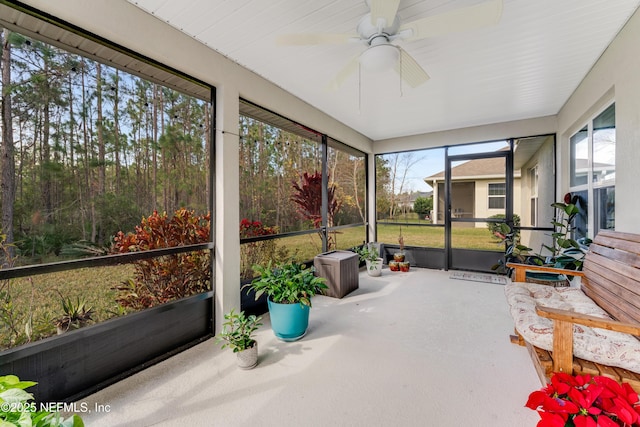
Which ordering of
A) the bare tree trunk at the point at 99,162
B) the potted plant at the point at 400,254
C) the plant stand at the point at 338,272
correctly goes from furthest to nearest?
the potted plant at the point at 400,254 → the plant stand at the point at 338,272 → the bare tree trunk at the point at 99,162

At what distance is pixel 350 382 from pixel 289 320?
2.67 feet

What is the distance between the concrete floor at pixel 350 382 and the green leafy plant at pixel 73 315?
0.50m

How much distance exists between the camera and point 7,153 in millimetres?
1646

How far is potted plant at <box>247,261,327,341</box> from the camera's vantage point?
8.53 ft

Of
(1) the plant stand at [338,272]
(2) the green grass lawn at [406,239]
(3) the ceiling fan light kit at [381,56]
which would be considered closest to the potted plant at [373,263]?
(2) the green grass lawn at [406,239]

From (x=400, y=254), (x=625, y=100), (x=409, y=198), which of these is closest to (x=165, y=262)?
(x=625, y=100)

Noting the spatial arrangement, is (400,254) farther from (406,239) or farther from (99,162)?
(99,162)

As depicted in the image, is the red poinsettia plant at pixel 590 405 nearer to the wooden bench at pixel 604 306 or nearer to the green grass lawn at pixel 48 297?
the wooden bench at pixel 604 306

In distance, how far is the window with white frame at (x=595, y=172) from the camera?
279cm

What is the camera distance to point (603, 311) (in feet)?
6.40

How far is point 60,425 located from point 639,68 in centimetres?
382

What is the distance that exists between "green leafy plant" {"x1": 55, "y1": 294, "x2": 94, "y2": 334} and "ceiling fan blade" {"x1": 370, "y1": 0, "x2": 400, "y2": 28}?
2.71 m

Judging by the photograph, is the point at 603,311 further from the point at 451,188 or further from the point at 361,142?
the point at 361,142

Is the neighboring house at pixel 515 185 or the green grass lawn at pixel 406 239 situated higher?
the neighboring house at pixel 515 185
